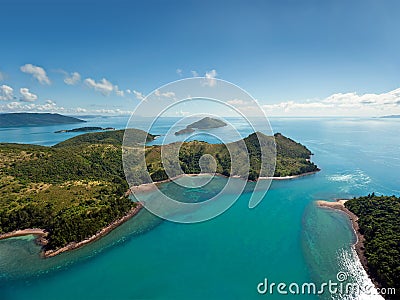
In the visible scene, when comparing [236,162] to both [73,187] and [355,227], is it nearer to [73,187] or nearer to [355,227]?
[355,227]

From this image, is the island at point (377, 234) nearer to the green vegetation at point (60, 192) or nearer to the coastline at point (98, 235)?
the coastline at point (98, 235)

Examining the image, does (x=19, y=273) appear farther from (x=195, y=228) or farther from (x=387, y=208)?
(x=387, y=208)

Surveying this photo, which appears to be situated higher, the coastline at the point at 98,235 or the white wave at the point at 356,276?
the coastline at the point at 98,235

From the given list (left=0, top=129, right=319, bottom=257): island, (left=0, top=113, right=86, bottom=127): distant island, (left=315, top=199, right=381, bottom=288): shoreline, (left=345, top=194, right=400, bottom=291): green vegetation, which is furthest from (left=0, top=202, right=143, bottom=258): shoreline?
(left=0, top=113, right=86, bottom=127): distant island

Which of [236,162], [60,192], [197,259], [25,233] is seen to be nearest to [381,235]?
[197,259]

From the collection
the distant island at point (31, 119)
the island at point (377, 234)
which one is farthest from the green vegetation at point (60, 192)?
the distant island at point (31, 119)

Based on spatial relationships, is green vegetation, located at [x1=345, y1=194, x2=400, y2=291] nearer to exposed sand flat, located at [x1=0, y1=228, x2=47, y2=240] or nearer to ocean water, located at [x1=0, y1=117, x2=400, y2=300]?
ocean water, located at [x1=0, y1=117, x2=400, y2=300]

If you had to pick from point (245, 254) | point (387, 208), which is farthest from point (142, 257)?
point (387, 208)

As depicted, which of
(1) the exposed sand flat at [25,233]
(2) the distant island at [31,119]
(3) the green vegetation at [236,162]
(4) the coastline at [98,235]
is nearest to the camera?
(4) the coastline at [98,235]
